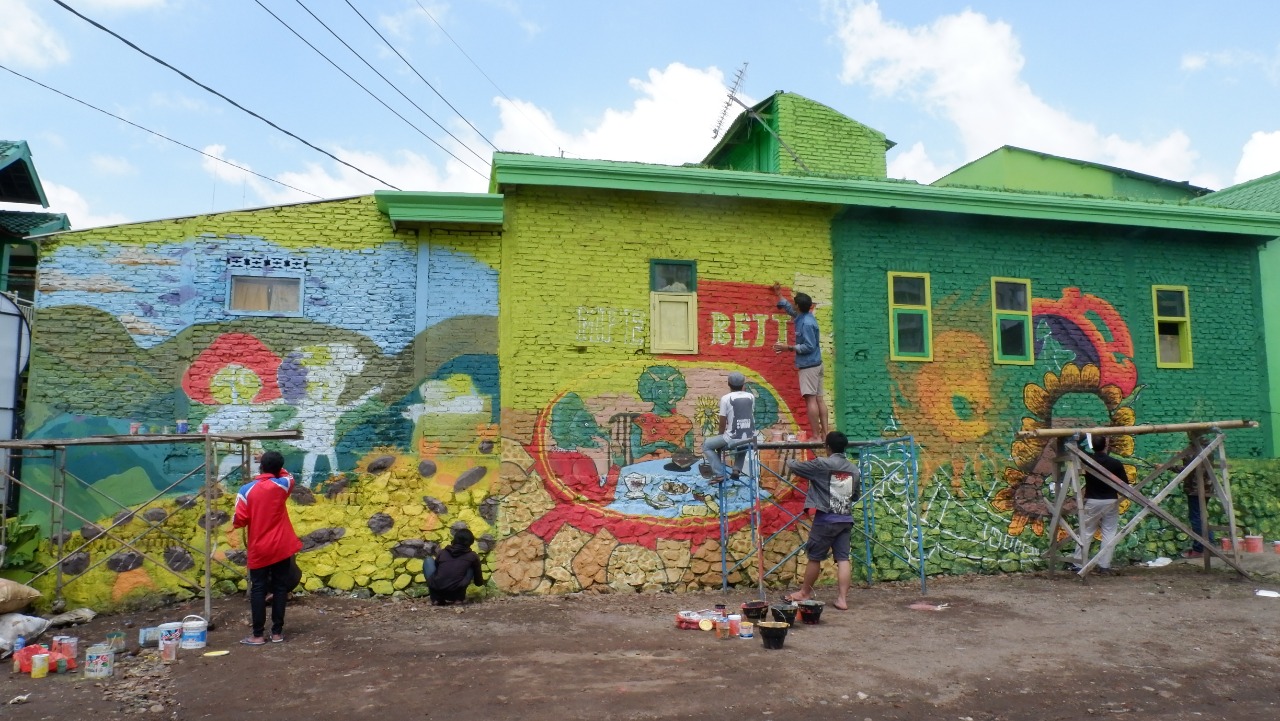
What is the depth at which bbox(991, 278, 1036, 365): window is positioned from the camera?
11977mm

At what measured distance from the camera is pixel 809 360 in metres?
10.7

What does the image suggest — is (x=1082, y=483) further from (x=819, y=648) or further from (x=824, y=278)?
(x=819, y=648)

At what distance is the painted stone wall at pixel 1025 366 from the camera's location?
1143 cm

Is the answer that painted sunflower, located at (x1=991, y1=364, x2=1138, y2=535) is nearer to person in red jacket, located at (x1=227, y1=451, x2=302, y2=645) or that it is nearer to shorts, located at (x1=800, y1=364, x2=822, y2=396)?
shorts, located at (x1=800, y1=364, x2=822, y2=396)

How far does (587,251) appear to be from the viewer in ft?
35.8

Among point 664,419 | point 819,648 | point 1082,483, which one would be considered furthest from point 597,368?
point 1082,483

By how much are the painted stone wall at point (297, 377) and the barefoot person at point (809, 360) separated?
12.1ft

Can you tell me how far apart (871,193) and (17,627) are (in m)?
10.2

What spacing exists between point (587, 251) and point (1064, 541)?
7296mm

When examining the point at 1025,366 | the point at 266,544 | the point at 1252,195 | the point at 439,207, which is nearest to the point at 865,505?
the point at 1025,366

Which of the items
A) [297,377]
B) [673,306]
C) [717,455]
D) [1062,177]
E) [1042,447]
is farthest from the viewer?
[1062,177]

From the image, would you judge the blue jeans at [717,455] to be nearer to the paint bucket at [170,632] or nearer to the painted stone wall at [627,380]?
the painted stone wall at [627,380]

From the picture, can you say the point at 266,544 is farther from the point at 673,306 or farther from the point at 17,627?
the point at 673,306

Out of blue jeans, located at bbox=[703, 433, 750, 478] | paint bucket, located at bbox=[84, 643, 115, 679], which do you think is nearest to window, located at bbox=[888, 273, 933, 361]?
blue jeans, located at bbox=[703, 433, 750, 478]
